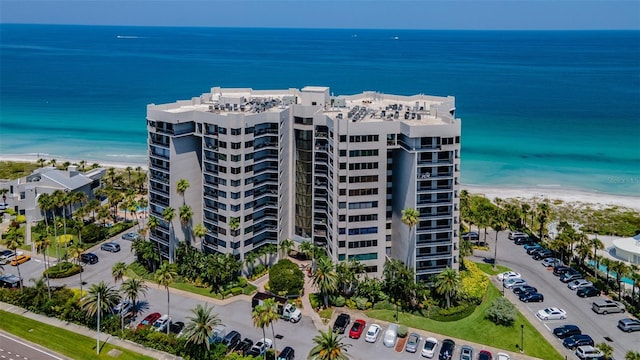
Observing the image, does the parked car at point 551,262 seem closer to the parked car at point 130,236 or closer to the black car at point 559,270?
the black car at point 559,270

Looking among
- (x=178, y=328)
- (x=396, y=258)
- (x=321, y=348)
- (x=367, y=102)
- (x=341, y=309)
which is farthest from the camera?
(x=367, y=102)

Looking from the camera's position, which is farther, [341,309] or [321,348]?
[341,309]

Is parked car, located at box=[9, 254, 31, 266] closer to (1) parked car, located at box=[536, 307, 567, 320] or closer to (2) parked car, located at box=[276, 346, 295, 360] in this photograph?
(2) parked car, located at box=[276, 346, 295, 360]

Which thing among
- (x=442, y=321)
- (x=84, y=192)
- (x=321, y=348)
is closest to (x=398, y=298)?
(x=442, y=321)

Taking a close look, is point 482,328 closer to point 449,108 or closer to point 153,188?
point 449,108

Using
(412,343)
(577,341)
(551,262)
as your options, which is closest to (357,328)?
(412,343)

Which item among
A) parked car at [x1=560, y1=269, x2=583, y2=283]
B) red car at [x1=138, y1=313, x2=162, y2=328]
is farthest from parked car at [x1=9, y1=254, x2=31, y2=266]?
parked car at [x1=560, y1=269, x2=583, y2=283]
